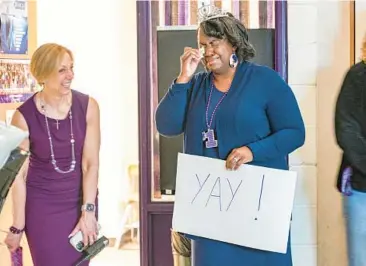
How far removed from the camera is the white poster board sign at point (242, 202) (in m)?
1.67

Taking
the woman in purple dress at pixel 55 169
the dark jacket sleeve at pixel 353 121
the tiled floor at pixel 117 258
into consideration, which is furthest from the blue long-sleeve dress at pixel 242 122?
the tiled floor at pixel 117 258

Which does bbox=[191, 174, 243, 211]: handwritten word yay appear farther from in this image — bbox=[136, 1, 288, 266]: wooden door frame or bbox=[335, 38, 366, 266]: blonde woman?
bbox=[136, 1, 288, 266]: wooden door frame

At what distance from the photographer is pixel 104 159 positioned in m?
4.16

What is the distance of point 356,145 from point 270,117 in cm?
39

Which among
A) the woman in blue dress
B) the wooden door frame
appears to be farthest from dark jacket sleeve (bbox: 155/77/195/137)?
the wooden door frame

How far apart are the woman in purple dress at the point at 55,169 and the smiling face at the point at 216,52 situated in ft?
1.87

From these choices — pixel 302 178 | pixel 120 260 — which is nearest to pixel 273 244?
pixel 302 178

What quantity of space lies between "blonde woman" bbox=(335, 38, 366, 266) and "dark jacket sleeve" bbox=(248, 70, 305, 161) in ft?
0.98

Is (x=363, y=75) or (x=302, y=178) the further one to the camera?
(x=302, y=178)

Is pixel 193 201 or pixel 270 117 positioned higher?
pixel 270 117

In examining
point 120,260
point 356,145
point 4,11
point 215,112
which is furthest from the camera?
point 120,260

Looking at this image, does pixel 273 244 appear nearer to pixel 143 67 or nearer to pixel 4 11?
pixel 143 67

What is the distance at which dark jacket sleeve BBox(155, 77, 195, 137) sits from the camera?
173 centimetres

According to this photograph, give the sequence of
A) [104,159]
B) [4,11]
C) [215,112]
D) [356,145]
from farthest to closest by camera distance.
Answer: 1. [104,159]
2. [4,11]
3. [356,145]
4. [215,112]
